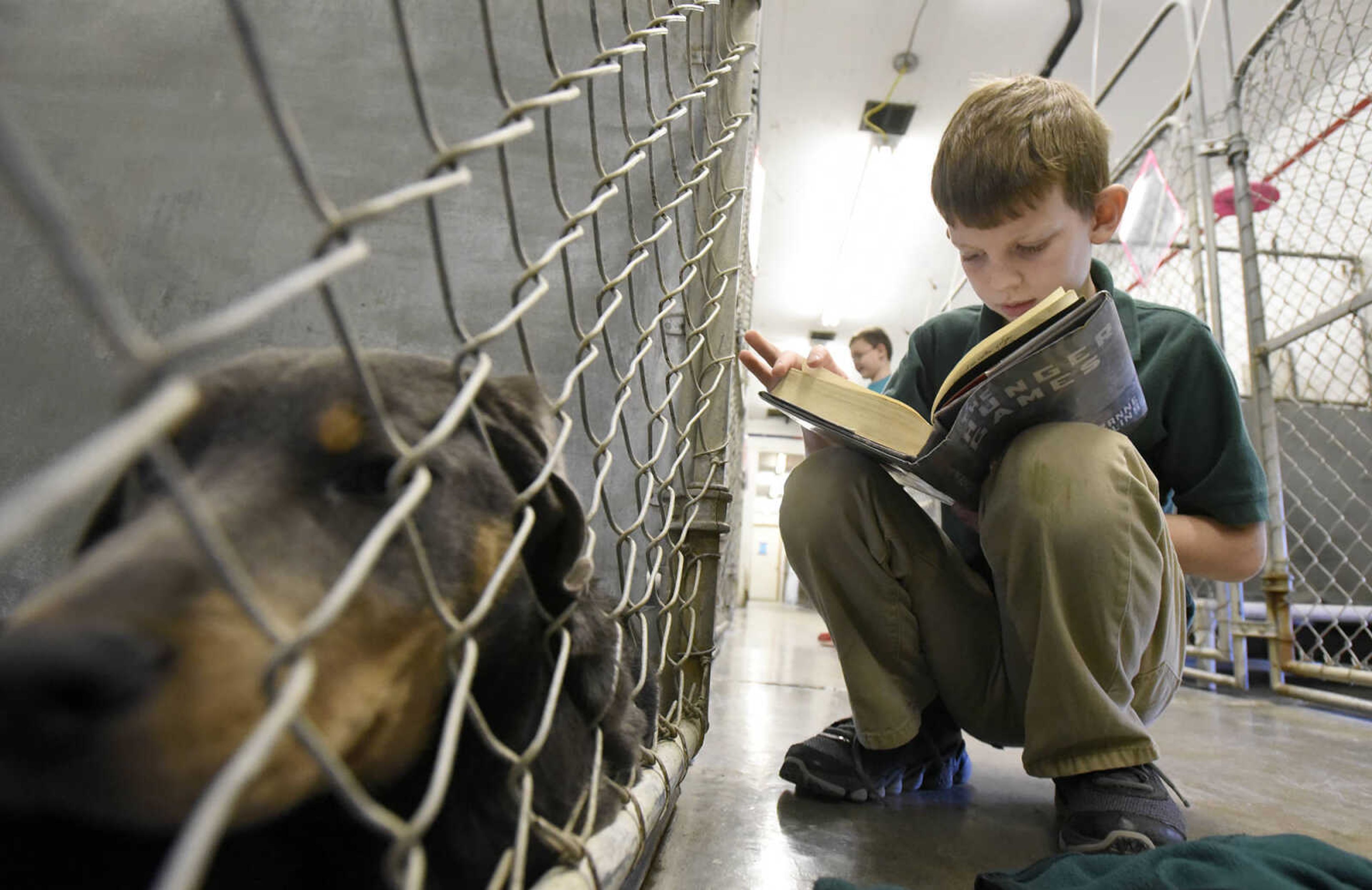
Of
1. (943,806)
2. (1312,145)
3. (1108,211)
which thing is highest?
(1312,145)

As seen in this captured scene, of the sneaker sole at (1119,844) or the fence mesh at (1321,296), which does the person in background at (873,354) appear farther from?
the sneaker sole at (1119,844)

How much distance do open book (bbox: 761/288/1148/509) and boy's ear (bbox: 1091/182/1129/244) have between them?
46cm

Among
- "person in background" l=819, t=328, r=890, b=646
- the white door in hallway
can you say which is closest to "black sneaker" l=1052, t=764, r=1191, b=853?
"person in background" l=819, t=328, r=890, b=646

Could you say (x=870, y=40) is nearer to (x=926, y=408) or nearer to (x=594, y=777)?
(x=926, y=408)

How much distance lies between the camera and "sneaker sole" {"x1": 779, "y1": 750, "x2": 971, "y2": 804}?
1626mm

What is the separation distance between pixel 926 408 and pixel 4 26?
3.02 m

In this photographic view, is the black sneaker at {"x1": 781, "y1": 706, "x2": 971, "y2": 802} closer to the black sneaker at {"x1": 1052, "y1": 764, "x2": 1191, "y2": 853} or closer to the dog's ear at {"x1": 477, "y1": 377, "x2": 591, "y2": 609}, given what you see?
the black sneaker at {"x1": 1052, "y1": 764, "x2": 1191, "y2": 853}

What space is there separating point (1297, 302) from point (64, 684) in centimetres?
613

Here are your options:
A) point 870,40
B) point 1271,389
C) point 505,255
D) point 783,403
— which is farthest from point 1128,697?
point 870,40

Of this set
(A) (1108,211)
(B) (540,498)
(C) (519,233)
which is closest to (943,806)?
(B) (540,498)

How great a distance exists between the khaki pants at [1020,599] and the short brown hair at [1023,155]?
62 cm

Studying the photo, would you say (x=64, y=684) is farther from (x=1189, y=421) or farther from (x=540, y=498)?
(x=1189, y=421)

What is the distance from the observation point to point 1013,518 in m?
1.44

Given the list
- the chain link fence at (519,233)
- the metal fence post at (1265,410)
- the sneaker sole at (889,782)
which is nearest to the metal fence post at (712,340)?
the chain link fence at (519,233)
